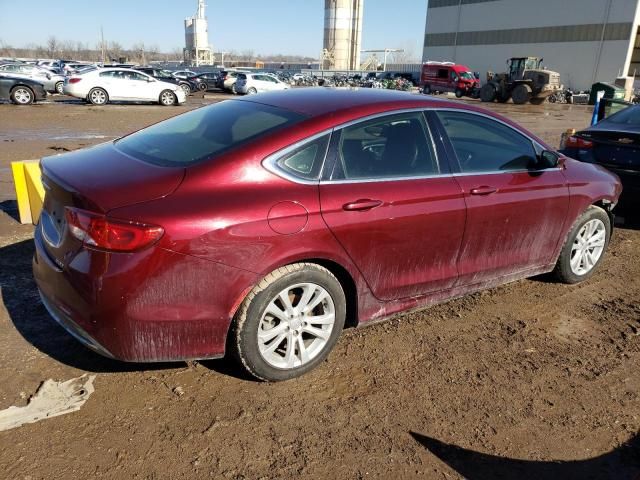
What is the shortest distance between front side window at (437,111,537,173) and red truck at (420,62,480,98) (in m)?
38.8

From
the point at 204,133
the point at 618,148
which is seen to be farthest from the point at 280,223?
the point at 618,148

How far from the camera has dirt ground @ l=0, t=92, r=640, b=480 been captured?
8.07 ft

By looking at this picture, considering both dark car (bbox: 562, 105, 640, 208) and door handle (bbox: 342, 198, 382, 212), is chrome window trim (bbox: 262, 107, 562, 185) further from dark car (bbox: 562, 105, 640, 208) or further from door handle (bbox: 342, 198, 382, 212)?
dark car (bbox: 562, 105, 640, 208)

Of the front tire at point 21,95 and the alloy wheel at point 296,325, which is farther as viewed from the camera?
the front tire at point 21,95

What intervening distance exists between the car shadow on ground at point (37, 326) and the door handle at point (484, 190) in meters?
2.17

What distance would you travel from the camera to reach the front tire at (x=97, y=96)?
20.9 metres

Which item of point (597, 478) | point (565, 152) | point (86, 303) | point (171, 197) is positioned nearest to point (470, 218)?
point (597, 478)

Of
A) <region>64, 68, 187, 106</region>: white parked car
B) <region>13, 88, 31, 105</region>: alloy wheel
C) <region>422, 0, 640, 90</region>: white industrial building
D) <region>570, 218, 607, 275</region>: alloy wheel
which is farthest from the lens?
<region>422, 0, 640, 90</region>: white industrial building

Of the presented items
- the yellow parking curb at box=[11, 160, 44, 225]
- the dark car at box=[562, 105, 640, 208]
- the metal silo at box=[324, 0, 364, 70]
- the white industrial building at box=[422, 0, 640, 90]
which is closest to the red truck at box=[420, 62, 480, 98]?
the white industrial building at box=[422, 0, 640, 90]

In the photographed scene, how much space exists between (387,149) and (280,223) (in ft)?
3.17

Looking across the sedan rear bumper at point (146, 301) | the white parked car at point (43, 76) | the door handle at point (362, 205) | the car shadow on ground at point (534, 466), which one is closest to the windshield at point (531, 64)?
the white parked car at point (43, 76)

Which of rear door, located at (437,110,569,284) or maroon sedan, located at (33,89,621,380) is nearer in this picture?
maroon sedan, located at (33,89,621,380)

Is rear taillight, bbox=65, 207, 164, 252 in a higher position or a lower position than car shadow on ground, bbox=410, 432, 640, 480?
higher

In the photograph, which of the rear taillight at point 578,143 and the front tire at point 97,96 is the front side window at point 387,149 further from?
the front tire at point 97,96
